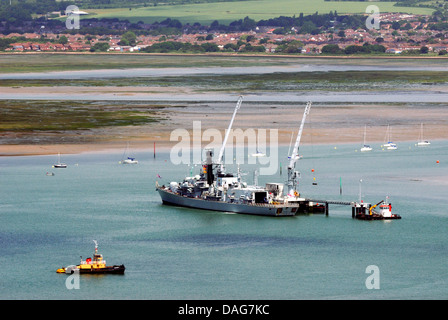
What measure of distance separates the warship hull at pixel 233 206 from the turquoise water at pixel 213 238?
1.25m

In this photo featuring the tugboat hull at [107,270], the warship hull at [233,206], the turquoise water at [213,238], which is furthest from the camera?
the warship hull at [233,206]

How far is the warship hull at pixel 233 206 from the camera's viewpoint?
105688 millimetres

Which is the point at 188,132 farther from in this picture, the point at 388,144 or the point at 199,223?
the point at 199,223

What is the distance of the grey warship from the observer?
349 feet

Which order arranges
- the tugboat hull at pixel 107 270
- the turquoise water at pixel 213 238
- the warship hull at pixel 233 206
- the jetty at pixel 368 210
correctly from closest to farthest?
the turquoise water at pixel 213 238 → the tugboat hull at pixel 107 270 → the jetty at pixel 368 210 → the warship hull at pixel 233 206

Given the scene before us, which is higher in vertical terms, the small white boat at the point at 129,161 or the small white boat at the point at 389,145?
the small white boat at the point at 389,145

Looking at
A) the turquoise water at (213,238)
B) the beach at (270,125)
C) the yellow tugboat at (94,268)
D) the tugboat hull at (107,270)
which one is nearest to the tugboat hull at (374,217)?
the turquoise water at (213,238)

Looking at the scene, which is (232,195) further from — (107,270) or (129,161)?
(107,270)

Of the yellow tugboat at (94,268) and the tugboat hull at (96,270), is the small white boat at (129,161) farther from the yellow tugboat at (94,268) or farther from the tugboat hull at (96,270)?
the tugboat hull at (96,270)

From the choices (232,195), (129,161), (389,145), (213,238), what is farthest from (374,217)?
(389,145)

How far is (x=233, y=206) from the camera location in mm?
107125
